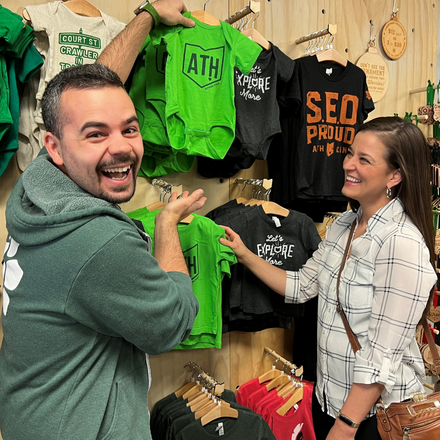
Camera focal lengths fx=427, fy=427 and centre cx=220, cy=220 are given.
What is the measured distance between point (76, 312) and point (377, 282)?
1.01m

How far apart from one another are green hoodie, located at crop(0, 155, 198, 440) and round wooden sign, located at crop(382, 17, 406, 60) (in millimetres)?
2404

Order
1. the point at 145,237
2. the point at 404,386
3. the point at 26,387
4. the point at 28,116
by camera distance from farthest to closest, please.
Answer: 1. the point at 28,116
2. the point at 404,386
3. the point at 145,237
4. the point at 26,387

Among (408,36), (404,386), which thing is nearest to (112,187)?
(404,386)

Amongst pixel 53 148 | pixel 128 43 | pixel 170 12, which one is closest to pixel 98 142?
pixel 53 148

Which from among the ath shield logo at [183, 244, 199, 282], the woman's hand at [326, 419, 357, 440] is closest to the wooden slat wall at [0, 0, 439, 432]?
the ath shield logo at [183, 244, 199, 282]

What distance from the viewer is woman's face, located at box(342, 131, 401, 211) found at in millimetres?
1561

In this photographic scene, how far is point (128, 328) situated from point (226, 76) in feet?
3.86

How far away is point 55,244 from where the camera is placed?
37.7 inches

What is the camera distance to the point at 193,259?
71.6 inches

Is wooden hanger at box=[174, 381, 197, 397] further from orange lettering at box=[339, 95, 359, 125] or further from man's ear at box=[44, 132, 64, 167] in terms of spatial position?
orange lettering at box=[339, 95, 359, 125]

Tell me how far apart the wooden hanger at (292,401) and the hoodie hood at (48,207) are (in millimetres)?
1496

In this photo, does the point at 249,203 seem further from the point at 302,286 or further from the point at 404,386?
the point at 404,386

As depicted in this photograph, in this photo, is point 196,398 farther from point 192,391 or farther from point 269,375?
point 269,375

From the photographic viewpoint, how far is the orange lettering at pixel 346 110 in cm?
220
